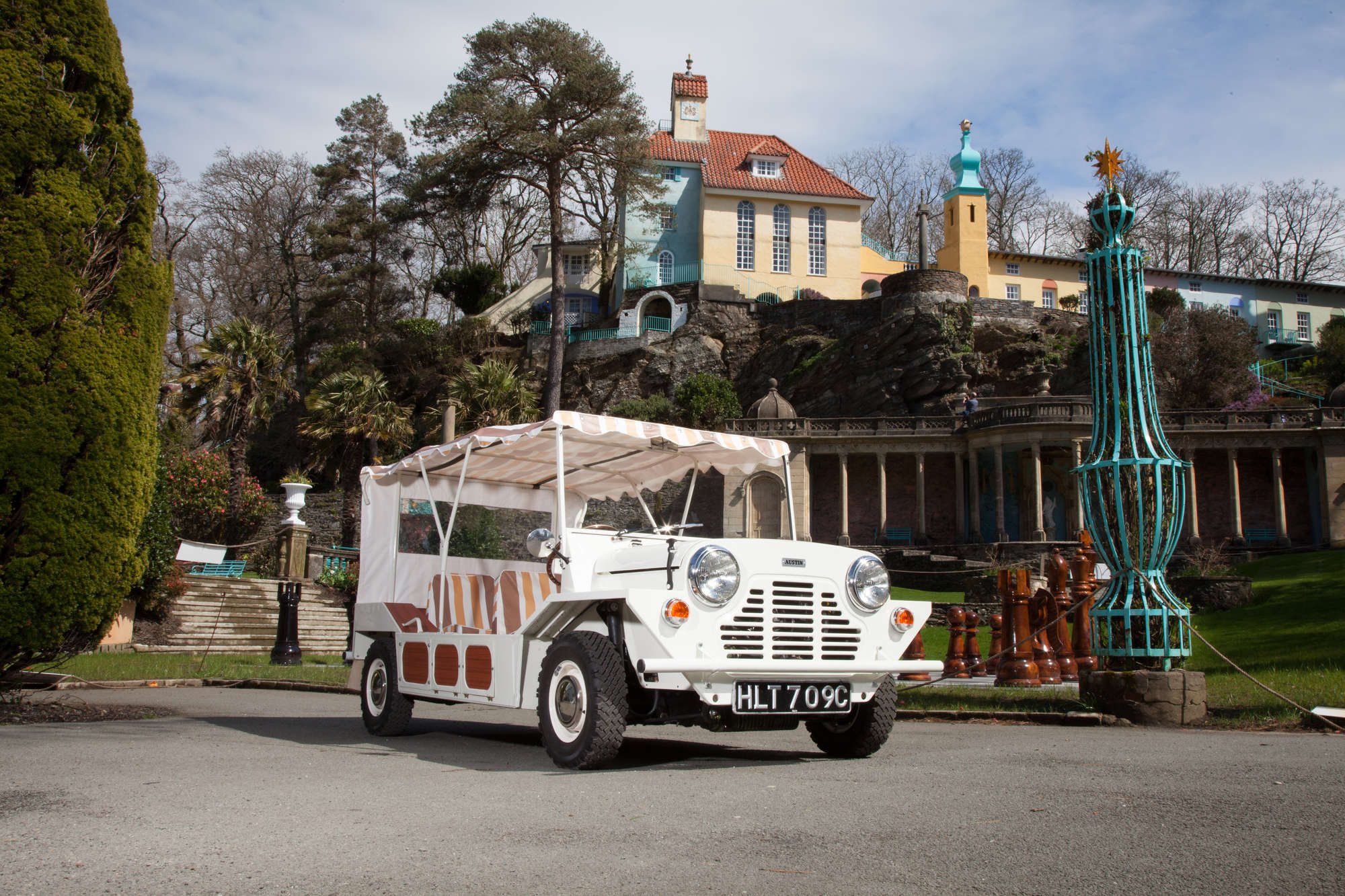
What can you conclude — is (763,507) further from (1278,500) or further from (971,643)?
(971,643)

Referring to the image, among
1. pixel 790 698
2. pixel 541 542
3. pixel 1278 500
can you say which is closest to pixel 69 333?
pixel 541 542

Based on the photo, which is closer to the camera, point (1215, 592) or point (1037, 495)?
point (1215, 592)

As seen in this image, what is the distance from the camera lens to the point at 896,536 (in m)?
42.4

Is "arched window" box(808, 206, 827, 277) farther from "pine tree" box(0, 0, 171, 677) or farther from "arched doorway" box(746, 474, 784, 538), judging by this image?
"pine tree" box(0, 0, 171, 677)

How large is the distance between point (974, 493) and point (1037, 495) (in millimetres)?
2682

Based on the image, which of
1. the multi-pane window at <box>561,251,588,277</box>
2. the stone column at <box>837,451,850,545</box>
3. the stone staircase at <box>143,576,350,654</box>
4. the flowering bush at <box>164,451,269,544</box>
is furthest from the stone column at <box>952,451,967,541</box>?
the flowering bush at <box>164,451,269,544</box>

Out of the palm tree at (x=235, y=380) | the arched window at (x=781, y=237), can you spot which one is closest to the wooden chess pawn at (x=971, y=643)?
the palm tree at (x=235, y=380)

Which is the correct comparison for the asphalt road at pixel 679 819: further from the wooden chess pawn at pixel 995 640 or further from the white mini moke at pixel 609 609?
the wooden chess pawn at pixel 995 640

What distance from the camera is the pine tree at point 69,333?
8.56 metres

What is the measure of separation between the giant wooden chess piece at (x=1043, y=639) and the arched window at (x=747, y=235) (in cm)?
4218

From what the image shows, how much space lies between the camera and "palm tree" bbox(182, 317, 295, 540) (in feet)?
111

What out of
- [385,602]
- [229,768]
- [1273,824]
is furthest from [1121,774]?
[385,602]

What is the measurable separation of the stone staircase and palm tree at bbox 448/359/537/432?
1205cm

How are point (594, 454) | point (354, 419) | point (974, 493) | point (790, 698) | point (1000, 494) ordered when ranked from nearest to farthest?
1. point (790, 698)
2. point (594, 454)
3. point (354, 419)
4. point (1000, 494)
5. point (974, 493)
